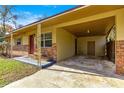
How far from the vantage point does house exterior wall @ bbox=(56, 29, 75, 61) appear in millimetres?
10609

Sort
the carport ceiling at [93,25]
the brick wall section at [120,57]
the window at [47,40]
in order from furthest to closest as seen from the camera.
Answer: the window at [47,40] < the carport ceiling at [93,25] < the brick wall section at [120,57]

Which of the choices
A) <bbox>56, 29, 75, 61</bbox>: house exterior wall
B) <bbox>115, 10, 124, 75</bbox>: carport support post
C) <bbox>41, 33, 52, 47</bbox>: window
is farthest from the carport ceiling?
<bbox>41, 33, 52, 47</bbox>: window

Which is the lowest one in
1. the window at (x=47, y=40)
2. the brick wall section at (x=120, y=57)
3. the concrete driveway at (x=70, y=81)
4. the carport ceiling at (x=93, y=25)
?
the concrete driveway at (x=70, y=81)

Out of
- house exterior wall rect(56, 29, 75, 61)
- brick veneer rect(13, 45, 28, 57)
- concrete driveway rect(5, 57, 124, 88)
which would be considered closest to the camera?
concrete driveway rect(5, 57, 124, 88)

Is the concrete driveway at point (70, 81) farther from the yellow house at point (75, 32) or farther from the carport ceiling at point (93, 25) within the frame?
the carport ceiling at point (93, 25)

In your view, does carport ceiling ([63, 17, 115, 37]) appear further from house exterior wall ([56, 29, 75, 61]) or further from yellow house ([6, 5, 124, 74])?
house exterior wall ([56, 29, 75, 61])

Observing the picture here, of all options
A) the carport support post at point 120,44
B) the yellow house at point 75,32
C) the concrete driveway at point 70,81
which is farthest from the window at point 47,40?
the carport support post at point 120,44

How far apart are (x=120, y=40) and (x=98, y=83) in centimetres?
240

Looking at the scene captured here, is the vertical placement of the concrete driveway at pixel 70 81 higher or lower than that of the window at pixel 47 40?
lower

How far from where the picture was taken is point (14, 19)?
29781 mm

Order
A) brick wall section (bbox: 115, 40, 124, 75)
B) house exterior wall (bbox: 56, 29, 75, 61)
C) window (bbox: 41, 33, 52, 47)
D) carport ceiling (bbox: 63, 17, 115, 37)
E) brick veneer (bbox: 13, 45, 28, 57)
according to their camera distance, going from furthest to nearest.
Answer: brick veneer (bbox: 13, 45, 28, 57) < window (bbox: 41, 33, 52, 47) < house exterior wall (bbox: 56, 29, 75, 61) < carport ceiling (bbox: 63, 17, 115, 37) < brick wall section (bbox: 115, 40, 124, 75)

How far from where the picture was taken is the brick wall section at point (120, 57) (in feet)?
22.0

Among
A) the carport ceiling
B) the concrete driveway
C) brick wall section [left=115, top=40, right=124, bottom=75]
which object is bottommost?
the concrete driveway

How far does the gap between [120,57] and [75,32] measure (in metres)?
6.96
